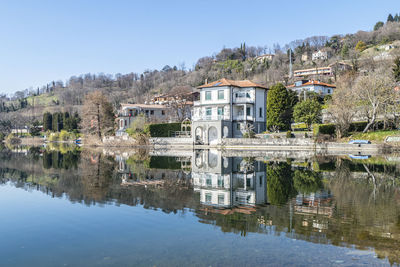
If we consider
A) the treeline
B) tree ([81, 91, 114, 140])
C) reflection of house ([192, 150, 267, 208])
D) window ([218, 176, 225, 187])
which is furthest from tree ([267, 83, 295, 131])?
the treeline

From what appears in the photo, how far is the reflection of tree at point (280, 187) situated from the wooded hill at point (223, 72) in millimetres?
75584

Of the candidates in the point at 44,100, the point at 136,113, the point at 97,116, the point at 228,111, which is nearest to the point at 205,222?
the point at 228,111

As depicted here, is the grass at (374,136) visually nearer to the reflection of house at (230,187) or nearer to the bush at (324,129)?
the bush at (324,129)

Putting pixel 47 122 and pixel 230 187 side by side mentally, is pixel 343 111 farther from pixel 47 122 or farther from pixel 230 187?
pixel 47 122

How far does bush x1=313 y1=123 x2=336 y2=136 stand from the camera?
1521 inches

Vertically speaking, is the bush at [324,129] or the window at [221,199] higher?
the bush at [324,129]

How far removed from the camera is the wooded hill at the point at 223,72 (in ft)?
360

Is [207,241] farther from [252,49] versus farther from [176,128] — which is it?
[252,49]

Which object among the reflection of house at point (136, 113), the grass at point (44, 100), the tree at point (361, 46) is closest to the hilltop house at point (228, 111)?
the reflection of house at point (136, 113)

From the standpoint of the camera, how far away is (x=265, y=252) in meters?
6.77

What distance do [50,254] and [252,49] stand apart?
165m

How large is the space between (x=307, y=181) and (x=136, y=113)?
183ft

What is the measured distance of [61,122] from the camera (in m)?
94.7

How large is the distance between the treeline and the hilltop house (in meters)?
45.0
